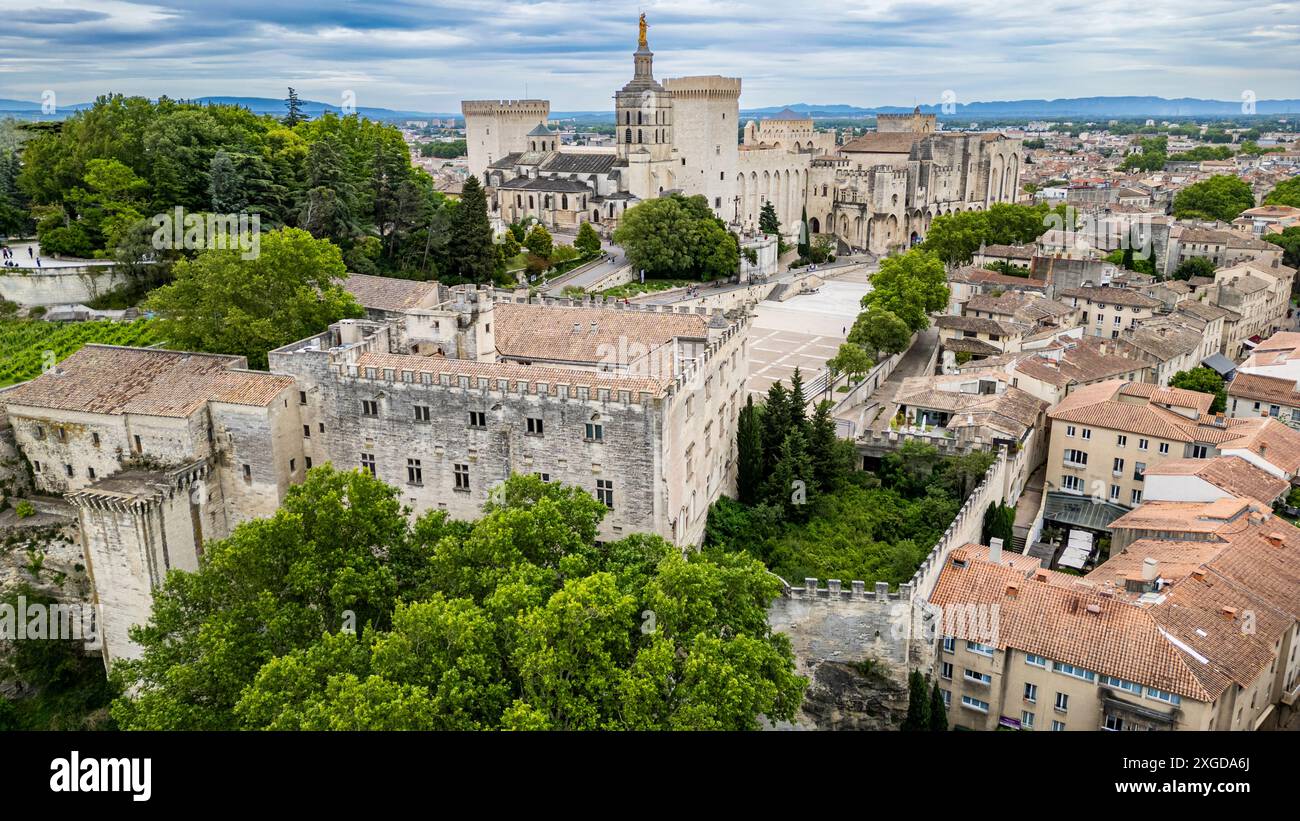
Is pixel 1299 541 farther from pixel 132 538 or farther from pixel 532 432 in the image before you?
pixel 132 538

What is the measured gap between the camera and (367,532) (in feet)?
86.5

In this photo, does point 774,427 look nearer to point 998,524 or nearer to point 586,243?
point 998,524

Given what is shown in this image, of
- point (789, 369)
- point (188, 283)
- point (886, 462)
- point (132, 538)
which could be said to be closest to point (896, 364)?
point (789, 369)

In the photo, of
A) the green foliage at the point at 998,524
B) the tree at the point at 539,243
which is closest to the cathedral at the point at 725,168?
the tree at the point at 539,243

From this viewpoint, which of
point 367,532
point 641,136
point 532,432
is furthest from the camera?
point 641,136

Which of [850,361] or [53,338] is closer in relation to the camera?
[53,338]

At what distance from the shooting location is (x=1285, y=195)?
401 ft

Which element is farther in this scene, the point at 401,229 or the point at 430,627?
the point at 401,229

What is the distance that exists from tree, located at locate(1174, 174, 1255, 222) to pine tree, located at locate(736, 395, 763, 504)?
9750cm

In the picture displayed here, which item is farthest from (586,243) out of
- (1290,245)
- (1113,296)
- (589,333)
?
(1290,245)

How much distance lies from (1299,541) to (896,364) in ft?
107

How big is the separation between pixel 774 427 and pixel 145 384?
25.7 metres

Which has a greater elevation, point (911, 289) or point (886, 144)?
point (886, 144)
